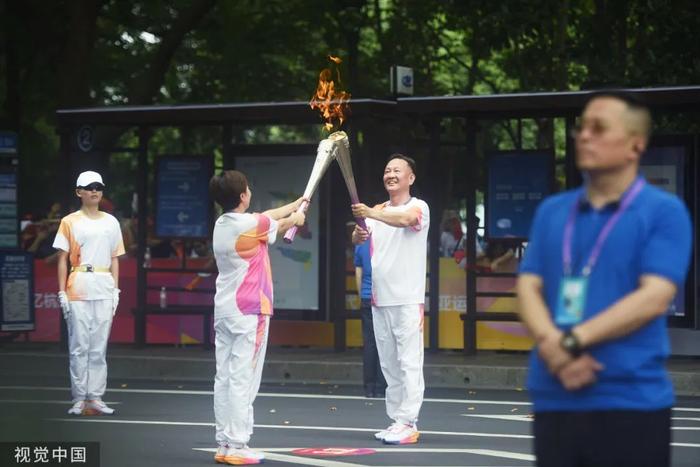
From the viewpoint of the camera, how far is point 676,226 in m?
4.51

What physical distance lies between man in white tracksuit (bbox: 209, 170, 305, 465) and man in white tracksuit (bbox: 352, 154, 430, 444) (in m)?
1.10

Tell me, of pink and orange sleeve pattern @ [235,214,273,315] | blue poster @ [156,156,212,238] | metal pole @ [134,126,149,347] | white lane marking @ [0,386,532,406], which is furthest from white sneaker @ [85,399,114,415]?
blue poster @ [156,156,212,238]

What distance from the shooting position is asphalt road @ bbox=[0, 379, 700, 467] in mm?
9414

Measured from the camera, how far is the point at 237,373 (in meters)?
9.48

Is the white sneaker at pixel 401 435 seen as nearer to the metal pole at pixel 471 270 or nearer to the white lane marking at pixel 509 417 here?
the white lane marking at pixel 509 417

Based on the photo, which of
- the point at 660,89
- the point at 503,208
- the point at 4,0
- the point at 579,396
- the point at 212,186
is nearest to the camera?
the point at 579,396

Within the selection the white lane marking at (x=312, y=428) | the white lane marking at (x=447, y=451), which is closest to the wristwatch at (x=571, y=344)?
the white lane marking at (x=447, y=451)

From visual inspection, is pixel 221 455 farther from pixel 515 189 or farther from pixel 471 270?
pixel 515 189

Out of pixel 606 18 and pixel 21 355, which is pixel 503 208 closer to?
pixel 21 355

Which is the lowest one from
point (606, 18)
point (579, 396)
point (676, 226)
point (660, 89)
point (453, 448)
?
point (453, 448)

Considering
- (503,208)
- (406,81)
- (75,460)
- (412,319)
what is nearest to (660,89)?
(503,208)

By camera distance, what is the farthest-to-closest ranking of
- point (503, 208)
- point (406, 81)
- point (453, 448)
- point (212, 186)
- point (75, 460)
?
1. point (406, 81)
2. point (503, 208)
3. point (453, 448)
4. point (212, 186)
5. point (75, 460)

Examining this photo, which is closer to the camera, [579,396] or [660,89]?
[579,396]

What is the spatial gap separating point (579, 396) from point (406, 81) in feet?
46.8
